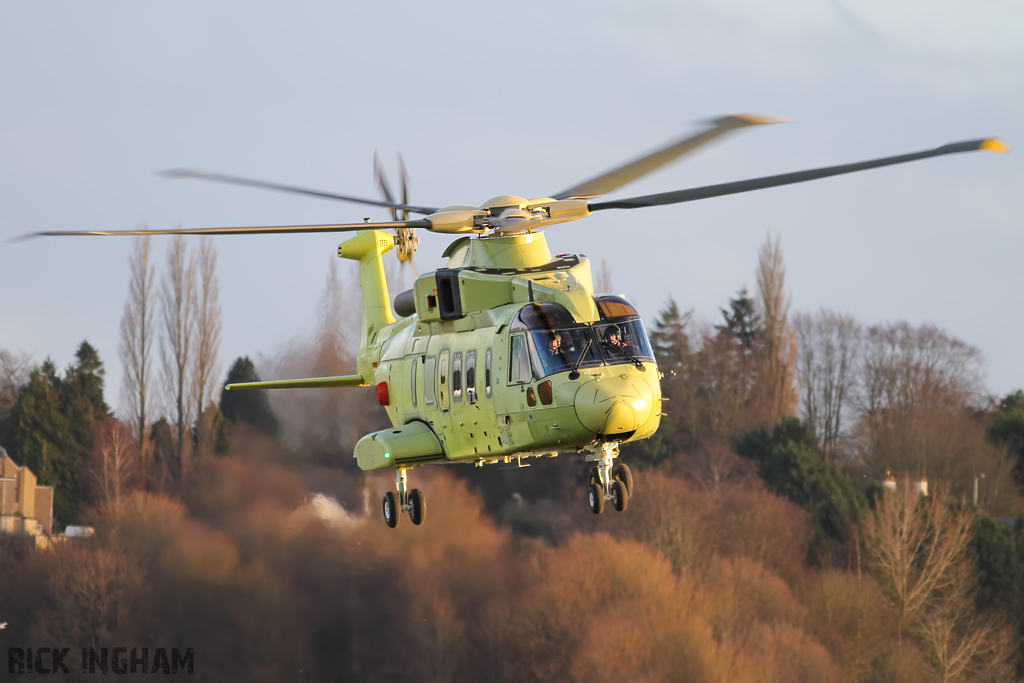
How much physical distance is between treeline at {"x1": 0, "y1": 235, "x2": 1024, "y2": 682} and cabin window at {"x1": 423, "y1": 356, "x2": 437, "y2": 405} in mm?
6478

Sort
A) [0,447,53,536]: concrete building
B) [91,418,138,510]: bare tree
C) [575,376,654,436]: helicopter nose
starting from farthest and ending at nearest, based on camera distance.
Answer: [91,418,138,510]: bare tree < [0,447,53,536]: concrete building < [575,376,654,436]: helicopter nose

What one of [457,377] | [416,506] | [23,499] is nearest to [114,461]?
[23,499]

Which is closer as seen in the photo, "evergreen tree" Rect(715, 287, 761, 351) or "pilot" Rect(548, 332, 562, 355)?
"pilot" Rect(548, 332, 562, 355)

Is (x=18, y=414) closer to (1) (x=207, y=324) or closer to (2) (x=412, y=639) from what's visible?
(1) (x=207, y=324)

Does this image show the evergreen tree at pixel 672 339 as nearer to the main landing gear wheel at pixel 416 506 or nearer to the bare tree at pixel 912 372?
the bare tree at pixel 912 372

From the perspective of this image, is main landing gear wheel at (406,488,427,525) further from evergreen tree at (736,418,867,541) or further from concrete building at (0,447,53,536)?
evergreen tree at (736,418,867,541)

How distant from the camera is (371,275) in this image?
2391 centimetres

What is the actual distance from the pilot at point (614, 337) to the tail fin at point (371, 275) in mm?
6369

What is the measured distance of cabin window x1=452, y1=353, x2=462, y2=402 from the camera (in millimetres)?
19047

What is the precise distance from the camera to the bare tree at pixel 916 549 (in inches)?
1966

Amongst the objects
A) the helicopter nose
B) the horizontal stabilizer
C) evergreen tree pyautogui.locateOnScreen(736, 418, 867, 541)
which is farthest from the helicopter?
evergreen tree pyautogui.locateOnScreen(736, 418, 867, 541)

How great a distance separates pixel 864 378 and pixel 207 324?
34079 mm

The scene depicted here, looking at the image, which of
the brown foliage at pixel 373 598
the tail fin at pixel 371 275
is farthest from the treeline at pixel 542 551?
the tail fin at pixel 371 275

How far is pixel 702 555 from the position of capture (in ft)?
164
